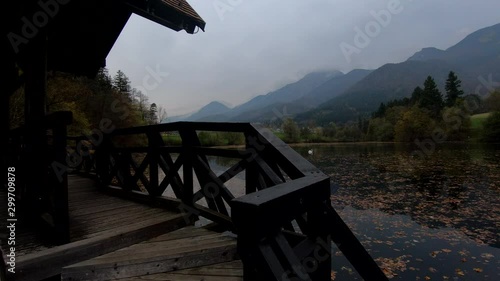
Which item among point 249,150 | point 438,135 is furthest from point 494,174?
point 438,135

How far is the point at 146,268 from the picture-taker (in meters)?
2.67

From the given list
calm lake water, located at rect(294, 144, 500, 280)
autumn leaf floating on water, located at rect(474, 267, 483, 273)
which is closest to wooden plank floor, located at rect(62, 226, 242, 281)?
calm lake water, located at rect(294, 144, 500, 280)

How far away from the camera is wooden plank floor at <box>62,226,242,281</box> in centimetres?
260

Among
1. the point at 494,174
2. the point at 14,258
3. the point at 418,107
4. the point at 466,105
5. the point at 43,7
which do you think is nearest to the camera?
the point at 14,258

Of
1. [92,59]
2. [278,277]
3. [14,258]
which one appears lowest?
[14,258]

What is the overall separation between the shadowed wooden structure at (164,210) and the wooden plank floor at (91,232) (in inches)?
0.5

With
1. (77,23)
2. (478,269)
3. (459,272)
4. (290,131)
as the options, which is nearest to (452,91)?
(290,131)

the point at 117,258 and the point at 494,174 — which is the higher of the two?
the point at 117,258

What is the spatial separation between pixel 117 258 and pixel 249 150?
1.79m

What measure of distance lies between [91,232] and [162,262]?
1283 mm

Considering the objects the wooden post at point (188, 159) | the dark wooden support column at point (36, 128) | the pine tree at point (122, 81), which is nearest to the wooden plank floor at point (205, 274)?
the wooden post at point (188, 159)

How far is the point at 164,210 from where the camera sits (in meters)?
4.25

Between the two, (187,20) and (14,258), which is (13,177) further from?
(187,20)

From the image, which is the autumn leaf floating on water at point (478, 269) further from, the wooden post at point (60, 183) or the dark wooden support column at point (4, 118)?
the dark wooden support column at point (4, 118)
